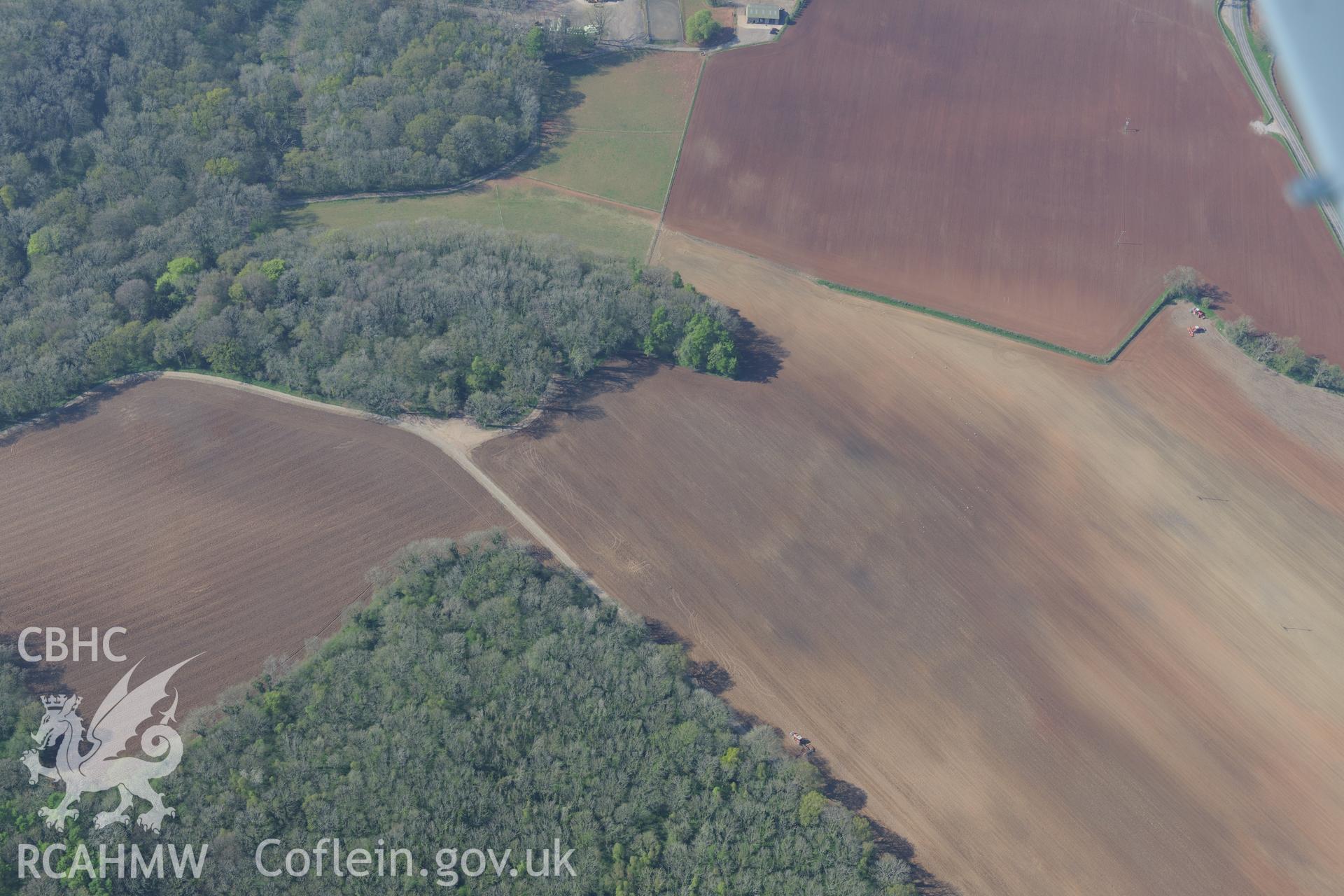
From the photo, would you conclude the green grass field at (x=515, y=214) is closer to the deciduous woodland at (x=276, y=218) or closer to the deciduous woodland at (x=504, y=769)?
the deciduous woodland at (x=276, y=218)

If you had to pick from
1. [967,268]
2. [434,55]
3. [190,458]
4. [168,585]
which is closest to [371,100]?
[434,55]

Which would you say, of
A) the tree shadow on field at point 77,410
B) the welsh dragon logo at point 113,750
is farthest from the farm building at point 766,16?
the welsh dragon logo at point 113,750

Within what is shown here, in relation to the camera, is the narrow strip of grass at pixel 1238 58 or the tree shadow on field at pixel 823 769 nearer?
the tree shadow on field at pixel 823 769

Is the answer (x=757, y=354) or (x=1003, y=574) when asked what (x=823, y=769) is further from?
(x=757, y=354)

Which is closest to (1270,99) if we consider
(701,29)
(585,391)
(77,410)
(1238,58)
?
(1238,58)

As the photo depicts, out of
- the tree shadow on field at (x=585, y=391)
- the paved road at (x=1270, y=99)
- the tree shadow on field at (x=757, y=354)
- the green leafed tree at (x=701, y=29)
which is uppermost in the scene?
the paved road at (x=1270, y=99)

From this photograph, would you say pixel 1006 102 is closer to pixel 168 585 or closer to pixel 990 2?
pixel 990 2
